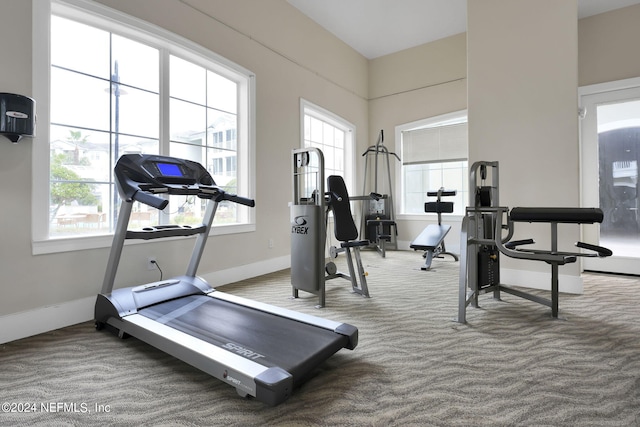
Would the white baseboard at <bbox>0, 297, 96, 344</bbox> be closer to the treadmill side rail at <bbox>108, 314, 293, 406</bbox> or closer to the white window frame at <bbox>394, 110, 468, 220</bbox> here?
the treadmill side rail at <bbox>108, 314, 293, 406</bbox>

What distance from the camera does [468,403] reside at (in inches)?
60.3

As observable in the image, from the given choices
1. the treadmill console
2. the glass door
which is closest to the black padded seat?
the treadmill console

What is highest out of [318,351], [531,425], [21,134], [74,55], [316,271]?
[74,55]

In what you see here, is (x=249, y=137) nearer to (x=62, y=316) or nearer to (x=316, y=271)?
(x=316, y=271)

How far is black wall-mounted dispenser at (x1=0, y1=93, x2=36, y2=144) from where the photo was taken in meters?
2.18

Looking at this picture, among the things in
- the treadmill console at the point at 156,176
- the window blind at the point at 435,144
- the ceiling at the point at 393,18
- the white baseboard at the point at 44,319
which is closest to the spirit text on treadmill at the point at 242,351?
the treadmill console at the point at 156,176

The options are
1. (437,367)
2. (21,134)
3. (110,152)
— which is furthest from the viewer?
(110,152)

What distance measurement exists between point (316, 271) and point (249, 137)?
214 centimetres

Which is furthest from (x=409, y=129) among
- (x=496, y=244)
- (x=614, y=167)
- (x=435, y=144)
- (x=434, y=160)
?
(x=496, y=244)

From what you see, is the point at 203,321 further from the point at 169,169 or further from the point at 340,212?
the point at 340,212

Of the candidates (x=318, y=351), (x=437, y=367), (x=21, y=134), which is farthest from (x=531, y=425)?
(x=21, y=134)

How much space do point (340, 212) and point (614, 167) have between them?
13.6 feet

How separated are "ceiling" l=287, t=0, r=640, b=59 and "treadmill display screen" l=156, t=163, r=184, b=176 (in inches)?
150

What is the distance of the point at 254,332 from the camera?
199cm
